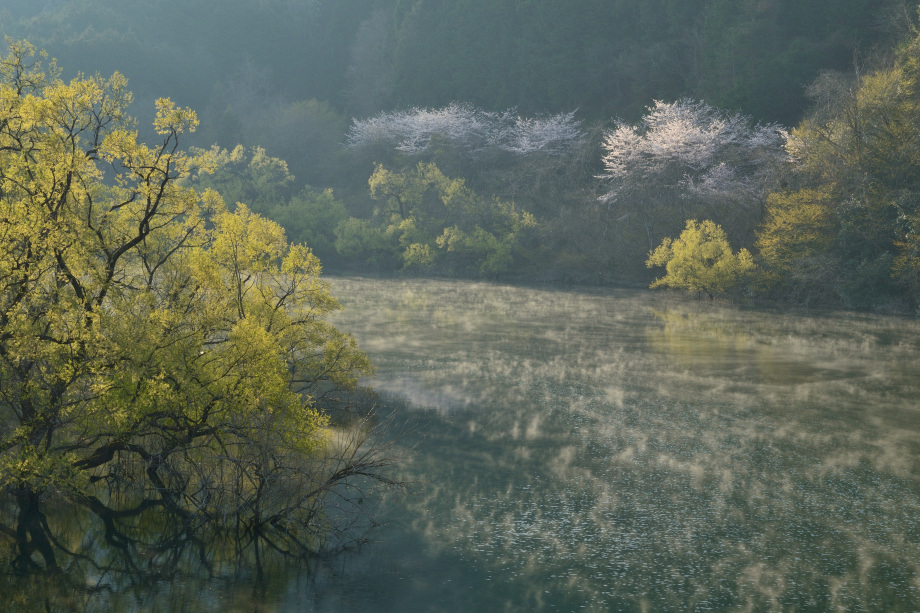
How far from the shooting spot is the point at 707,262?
41.0 m

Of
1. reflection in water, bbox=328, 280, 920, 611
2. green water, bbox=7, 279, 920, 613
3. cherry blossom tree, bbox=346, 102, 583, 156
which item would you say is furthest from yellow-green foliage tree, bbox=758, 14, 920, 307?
cherry blossom tree, bbox=346, 102, 583, 156

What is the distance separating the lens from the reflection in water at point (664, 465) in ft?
35.0

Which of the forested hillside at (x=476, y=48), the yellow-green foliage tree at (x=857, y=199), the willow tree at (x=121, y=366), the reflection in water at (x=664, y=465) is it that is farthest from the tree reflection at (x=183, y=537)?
the forested hillside at (x=476, y=48)

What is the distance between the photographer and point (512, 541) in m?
11.8

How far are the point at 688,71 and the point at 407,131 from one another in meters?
21.8

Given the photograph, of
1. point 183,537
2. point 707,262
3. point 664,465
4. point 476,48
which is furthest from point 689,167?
point 183,537

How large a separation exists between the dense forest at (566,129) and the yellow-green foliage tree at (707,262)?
0.14 metres

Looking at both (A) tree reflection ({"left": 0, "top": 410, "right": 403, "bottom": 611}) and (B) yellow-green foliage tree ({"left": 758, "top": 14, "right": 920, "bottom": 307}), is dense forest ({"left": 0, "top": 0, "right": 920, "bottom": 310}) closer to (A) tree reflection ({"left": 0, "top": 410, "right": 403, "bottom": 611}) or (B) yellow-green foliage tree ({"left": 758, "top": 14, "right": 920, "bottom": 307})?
(B) yellow-green foliage tree ({"left": 758, "top": 14, "right": 920, "bottom": 307})

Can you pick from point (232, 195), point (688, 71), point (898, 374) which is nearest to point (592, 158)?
point (688, 71)

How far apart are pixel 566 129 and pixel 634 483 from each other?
46662 millimetres

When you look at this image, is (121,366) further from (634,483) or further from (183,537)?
(634,483)

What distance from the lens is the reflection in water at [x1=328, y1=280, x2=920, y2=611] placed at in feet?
35.0

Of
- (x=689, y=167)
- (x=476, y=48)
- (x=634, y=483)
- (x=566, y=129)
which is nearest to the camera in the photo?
(x=634, y=483)

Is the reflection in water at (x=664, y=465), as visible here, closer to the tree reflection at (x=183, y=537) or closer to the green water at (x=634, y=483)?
the green water at (x=634, y=483)
